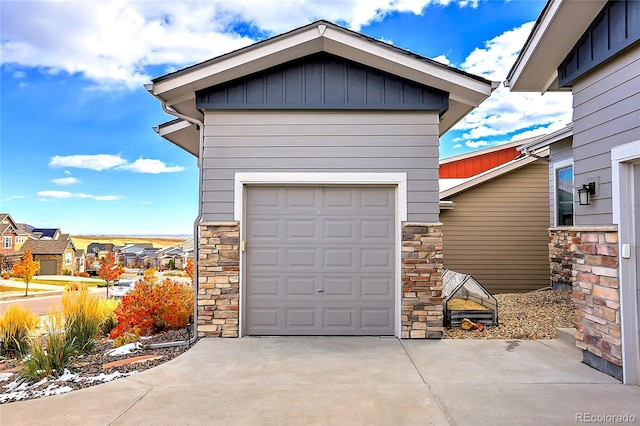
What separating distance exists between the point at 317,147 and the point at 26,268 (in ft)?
31.6

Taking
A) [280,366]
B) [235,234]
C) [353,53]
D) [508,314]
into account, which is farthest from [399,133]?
[508,314]

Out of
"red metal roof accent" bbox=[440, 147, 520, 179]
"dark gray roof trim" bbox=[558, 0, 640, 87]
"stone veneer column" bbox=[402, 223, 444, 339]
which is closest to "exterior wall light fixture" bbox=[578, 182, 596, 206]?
"dark gray roof trim" bbox=[558, 0, 640, 87]

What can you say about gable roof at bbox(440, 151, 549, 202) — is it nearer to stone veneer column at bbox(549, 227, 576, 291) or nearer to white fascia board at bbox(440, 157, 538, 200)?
white fascia board at bbox(440, 157, 538, 200)

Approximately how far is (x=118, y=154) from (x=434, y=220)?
11.9 m

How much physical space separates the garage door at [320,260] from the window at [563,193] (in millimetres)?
5644

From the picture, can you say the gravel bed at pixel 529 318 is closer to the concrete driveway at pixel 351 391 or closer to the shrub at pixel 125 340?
the concrete driveway at pixel 351 391

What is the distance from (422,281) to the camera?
17.0 feet

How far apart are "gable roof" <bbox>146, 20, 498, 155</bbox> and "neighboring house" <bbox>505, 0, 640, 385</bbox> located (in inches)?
32.8

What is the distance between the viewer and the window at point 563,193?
8.52 metres

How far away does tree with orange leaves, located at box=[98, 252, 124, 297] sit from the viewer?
390 inches

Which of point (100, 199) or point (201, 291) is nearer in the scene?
point (201, 291)

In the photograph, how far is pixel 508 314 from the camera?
6.54 m

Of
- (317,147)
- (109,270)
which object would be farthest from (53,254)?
(317,147)

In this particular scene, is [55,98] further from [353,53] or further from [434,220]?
[434,220]
